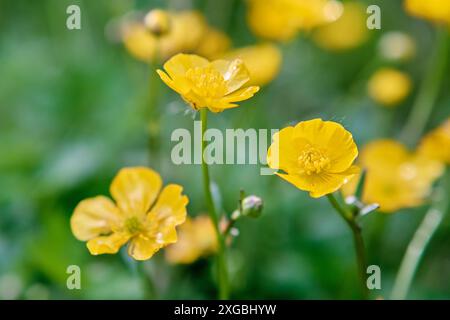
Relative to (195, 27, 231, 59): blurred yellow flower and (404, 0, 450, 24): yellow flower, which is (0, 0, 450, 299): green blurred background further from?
(404, 0, 450, 24): yellow flower

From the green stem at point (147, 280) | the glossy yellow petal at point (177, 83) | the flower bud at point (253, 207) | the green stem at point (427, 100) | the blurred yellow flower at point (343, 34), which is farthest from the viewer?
the blurred yellow flower at point (343, 34)

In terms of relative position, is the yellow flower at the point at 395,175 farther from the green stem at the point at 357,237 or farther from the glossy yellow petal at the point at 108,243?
the glossy yellow petal at the point at 108,243

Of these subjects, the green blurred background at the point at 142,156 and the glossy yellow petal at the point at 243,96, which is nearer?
the glossy yellow petal at the point at 243,96

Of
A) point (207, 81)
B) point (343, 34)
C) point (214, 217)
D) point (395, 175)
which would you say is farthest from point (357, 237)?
point (343, 34)

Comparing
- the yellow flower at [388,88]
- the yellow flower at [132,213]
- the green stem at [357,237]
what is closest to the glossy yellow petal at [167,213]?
the yellow flower at [132,213]

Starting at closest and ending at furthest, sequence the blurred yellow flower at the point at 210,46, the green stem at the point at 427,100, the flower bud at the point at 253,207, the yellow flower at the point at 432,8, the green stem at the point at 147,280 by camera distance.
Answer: the flower bud at the point at 253,207 < the green stem at the point at 147,280 < the yellow flower at the point at 432,8 < the green stem at the point at 427,100 < the blurred yellow flower at the point at 210,46

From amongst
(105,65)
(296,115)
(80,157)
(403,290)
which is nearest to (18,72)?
(105,65)
